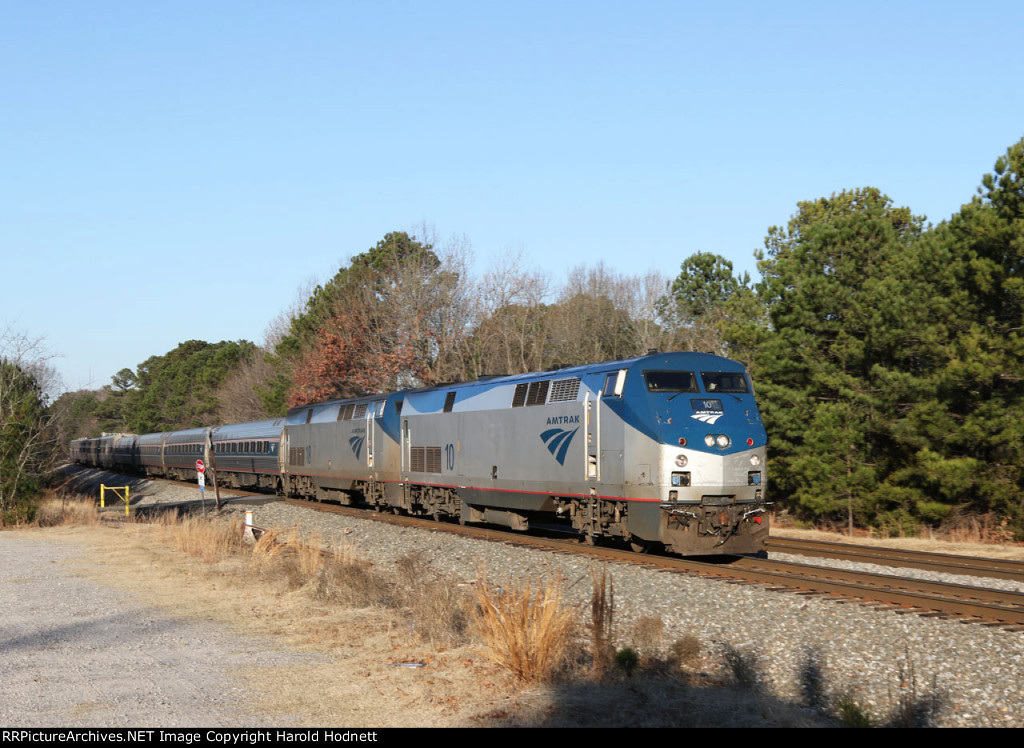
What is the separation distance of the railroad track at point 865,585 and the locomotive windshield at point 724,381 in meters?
3.16

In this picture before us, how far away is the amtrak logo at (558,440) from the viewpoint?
720 inches

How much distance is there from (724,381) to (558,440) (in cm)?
362

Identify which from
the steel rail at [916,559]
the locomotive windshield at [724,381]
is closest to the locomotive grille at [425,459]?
the steel rail at [916,559]

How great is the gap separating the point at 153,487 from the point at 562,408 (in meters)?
39.6

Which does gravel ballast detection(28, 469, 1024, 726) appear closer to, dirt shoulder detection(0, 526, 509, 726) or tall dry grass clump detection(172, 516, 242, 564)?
dirt shoulder detection(0, 526, 509, 726)

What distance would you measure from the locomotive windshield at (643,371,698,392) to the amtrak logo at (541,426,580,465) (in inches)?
82.7

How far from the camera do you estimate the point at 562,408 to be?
18641mm

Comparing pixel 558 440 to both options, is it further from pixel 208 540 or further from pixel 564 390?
pixel 208 540

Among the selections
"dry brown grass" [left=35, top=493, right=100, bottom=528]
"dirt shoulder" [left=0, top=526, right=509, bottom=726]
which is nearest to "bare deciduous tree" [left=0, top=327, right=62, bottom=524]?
"dry brown grass" [left=35, top=493, right=100, bottom=528]

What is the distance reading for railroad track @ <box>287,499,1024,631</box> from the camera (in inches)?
445

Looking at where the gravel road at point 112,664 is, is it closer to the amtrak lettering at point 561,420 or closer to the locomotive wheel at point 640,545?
the amtrak lettering at point 561,420

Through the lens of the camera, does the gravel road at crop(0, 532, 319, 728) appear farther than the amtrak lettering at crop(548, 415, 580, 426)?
No

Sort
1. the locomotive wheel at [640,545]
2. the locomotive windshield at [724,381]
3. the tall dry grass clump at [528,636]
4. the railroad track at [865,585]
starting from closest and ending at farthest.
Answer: the tall dry grass clump at [528,636], the railroad track at [865,585], the locomotive windshield at [724,381], the locomotive wheel at [640,545]
